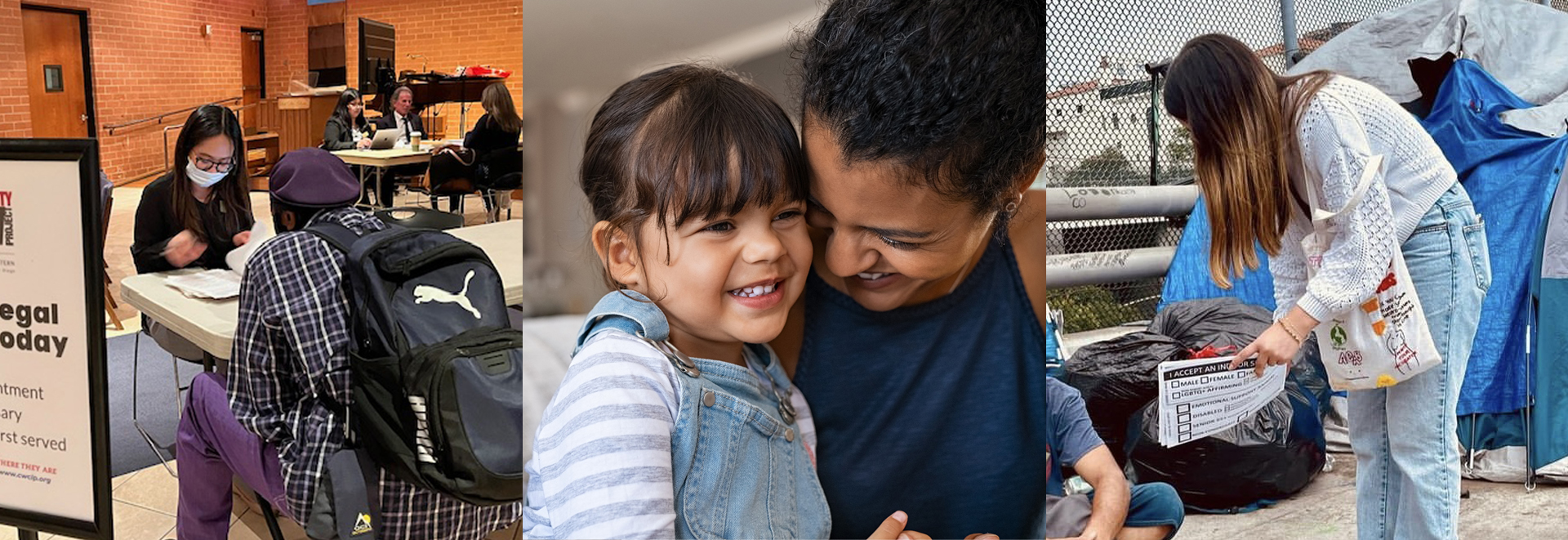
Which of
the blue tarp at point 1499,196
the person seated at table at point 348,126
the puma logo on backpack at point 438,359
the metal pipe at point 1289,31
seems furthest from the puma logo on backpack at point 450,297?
the blue tarp at point 1499,196

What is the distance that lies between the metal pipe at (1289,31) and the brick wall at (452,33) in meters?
1.10

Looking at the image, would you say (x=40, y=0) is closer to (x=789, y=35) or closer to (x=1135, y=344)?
(x=789, y=35)

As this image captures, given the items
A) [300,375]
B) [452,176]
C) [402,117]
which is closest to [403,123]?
[402,117]

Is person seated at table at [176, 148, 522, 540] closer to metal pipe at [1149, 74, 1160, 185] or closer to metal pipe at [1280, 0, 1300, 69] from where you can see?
metal pipe at [1149, 74, 1160, 185]

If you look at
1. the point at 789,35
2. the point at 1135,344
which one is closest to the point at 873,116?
the point at 789,35

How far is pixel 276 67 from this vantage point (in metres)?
2.24

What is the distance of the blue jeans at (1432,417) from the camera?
1296 millimetres

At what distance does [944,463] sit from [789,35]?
1.28ft

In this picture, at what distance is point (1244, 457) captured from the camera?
1357 millimetres

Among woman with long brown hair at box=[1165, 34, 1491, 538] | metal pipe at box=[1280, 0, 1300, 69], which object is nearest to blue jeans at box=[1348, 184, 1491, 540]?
woman with long brown hair at box=[1165, 34, 1491, 538]

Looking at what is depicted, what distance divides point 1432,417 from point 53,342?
6.69 ft

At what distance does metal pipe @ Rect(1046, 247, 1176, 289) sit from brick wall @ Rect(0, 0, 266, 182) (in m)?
1.75

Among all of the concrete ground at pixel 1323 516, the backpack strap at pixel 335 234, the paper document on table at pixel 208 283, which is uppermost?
the backpack strap at pixel 335 234

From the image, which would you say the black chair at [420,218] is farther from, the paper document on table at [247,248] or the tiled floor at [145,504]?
the tiled floor at [145,504]
